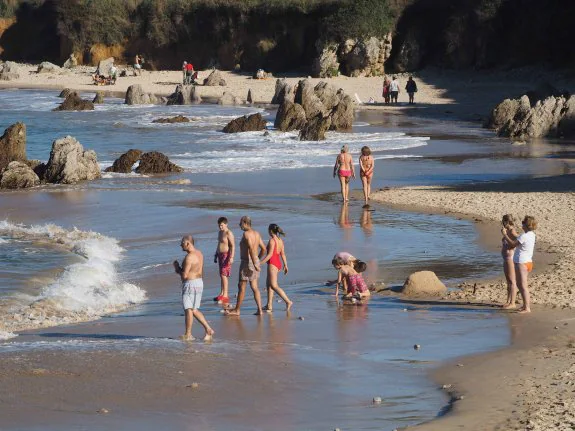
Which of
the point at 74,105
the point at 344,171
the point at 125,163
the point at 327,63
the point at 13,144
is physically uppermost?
the point at 327,63

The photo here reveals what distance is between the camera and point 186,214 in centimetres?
2300

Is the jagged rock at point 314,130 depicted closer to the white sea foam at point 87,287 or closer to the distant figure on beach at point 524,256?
the white sea foam at point 87,287

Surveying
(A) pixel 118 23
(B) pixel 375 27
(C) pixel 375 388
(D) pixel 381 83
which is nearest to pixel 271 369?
(C) pixel 375 388

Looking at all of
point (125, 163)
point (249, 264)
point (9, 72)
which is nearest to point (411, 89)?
point (125, 163)

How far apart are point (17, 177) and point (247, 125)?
15.2 meters

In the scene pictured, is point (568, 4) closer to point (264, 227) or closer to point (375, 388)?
point (264, 227)

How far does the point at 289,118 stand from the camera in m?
42.1

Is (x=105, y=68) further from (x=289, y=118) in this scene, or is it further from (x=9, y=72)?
(x=289, y=118)

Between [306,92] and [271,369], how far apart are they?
117 feet

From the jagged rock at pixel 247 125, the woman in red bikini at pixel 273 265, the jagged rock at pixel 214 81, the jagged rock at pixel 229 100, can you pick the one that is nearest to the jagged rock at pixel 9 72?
the jagged rock at pixel 214 81

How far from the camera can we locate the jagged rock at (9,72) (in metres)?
73.9

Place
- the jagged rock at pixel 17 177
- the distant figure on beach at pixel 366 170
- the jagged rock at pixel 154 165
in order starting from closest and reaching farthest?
the distant figure on beach at pixel 366 170 < the jagged rock at pixel 17 177 < the jagged rock at pixel 154 165

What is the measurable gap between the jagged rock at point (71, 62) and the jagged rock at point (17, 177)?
50.6m

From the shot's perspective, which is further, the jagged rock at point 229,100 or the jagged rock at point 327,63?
the jagged rock at point 327,63
